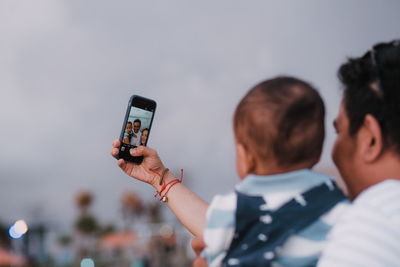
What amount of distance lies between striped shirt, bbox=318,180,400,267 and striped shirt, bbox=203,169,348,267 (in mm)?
146

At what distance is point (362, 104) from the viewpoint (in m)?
1.37

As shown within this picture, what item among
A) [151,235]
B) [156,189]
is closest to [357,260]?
[156,189]

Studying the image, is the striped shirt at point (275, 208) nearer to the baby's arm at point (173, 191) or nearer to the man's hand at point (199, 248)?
the man's hand at point (199, 248)

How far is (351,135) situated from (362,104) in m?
0.09

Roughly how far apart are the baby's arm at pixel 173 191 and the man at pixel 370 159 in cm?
67

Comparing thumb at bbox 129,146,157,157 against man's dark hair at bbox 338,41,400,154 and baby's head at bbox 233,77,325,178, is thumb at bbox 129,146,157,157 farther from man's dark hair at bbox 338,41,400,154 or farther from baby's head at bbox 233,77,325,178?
man's dark hair at bbox 338,41,400,154

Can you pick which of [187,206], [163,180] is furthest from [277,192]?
[163,180]

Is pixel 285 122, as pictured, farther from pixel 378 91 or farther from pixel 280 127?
pixel 378 91

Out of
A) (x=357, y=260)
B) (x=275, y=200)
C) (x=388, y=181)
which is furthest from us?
(x=275, y=200)

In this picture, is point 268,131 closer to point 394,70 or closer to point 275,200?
point 275,200

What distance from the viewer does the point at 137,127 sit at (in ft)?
7.50

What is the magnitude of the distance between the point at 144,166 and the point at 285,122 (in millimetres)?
935

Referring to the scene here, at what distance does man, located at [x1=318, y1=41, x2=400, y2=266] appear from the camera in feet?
3.84

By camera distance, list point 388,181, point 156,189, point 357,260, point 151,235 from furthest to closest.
Result: point 151,235 → point 156,189 → point 388,181 → point 357,260
